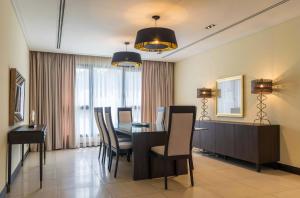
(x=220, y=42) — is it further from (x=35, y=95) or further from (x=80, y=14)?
(x=35, y=95)

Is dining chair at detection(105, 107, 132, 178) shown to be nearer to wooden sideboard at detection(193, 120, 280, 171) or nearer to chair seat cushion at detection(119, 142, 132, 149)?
chair seat cushion at detection(119, 142, 132, 149)

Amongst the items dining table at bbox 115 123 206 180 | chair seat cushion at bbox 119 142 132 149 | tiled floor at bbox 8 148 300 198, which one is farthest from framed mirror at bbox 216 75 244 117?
chair seat cushion at bbox 119 142 132 149

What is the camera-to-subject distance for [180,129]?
3311 millimetres

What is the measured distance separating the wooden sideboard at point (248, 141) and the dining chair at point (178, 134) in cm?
146

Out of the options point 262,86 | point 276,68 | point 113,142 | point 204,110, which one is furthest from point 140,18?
point 204,110

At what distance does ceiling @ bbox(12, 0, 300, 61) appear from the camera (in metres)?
3.51

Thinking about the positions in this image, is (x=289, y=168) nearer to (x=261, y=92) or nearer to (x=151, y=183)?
(x=261, y=92)

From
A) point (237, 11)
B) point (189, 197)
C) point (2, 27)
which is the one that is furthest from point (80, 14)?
point (189, 197)

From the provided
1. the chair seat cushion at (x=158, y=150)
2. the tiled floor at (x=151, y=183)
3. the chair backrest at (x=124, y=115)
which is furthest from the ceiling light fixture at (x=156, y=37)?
the chair backrest at (x=124, y=115)

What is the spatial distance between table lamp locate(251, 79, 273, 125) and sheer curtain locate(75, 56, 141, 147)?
3.76 m

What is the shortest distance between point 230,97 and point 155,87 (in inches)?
110

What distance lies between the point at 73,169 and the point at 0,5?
2847mm

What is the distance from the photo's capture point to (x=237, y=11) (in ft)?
12.3

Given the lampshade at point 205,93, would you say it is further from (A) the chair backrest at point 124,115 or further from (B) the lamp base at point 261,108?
(A) the chair backrest at point 124,115
